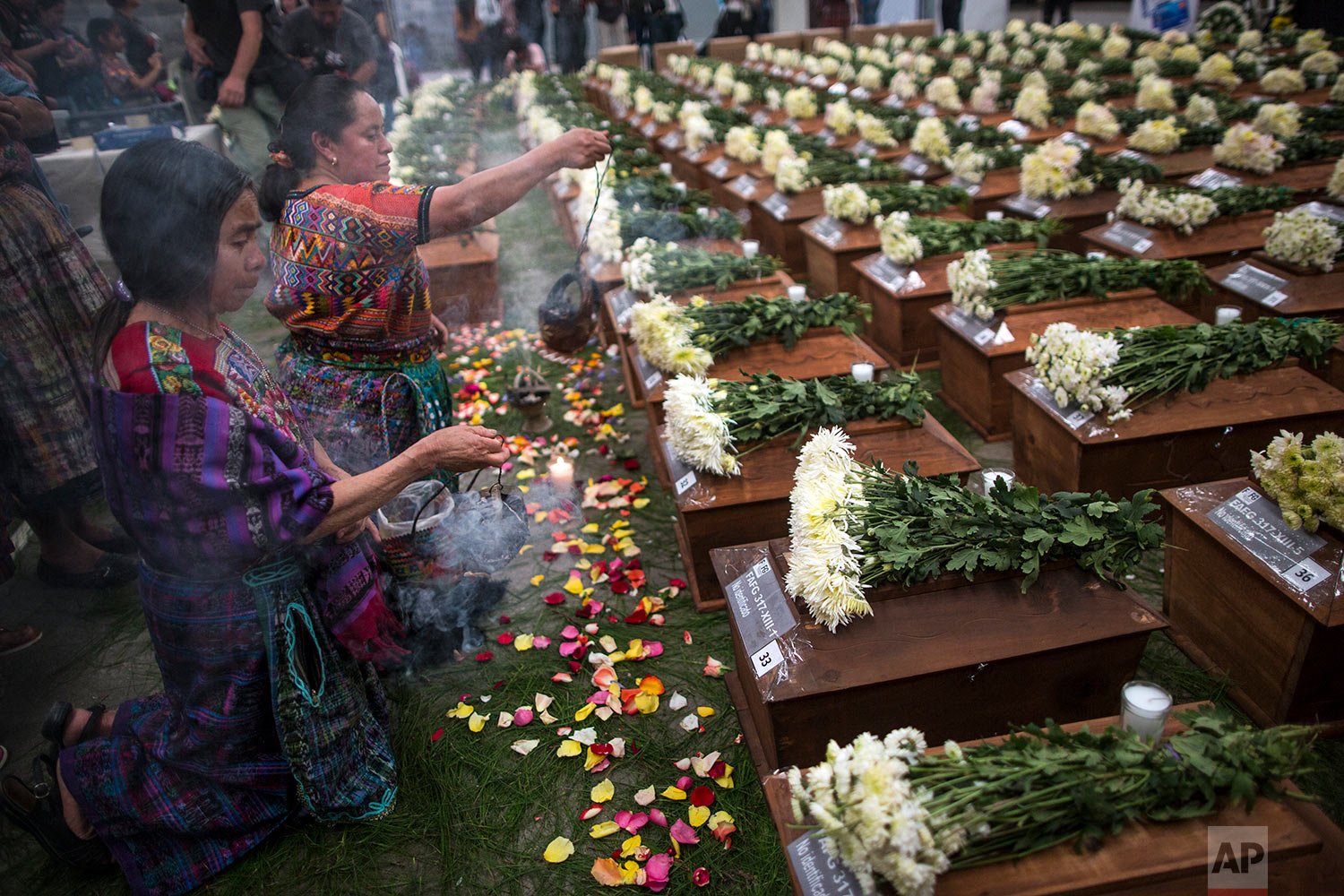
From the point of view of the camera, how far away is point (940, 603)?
1.99m

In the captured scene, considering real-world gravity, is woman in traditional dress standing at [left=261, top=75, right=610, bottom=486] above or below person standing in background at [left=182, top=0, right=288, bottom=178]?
below

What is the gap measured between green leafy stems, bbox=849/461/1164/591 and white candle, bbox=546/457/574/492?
1.95 metres

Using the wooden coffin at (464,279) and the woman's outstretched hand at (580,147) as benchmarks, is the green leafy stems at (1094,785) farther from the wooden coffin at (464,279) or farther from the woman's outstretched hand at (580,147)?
the wooden coffin at (464,279)

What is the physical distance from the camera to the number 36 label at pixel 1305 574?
1.90 meters

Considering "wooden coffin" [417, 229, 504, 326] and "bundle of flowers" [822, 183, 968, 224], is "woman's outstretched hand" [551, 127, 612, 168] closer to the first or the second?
"bundle of flowers" [822, 183, 968, 224]

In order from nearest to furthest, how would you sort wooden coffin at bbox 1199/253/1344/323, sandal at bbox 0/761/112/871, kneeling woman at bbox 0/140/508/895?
kneeling woman at bbox 0/140/508/895, sandal at bbox 0/761/112/871, wooden coffin at bbox 1199/253/1344/323

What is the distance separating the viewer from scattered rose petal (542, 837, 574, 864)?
206 cm

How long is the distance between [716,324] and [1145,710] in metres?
2.21

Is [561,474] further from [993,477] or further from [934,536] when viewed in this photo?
[934,536]

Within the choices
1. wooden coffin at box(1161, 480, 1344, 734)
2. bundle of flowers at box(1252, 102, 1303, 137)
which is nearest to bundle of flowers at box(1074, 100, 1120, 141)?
bundle of flowers at box(1252, 102, 1303, 137)

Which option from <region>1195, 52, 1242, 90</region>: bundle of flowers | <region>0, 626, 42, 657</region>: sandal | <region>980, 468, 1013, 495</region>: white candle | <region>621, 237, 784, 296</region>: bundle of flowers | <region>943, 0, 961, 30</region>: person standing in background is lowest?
<region>0, 626, 42, 657</region>: sandal

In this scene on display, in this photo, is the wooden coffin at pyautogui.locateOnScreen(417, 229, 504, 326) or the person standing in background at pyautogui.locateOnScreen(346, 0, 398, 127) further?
the person standing in background at pyautogui.locateOnScreen(346, 0, 398, 127)

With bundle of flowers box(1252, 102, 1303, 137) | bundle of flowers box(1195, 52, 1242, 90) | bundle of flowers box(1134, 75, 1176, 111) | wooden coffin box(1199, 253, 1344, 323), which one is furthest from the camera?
bundle of flowers box(1195, 52, 1242, 90)

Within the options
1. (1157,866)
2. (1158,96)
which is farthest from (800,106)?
(1157,866)
